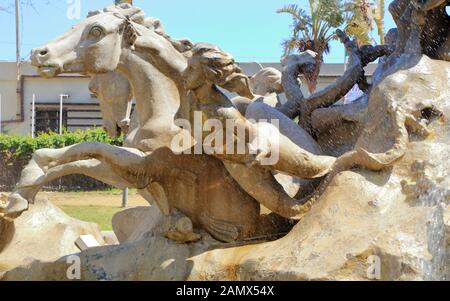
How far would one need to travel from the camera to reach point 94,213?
14672mm

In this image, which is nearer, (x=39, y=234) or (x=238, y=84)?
(x=238, y=84)

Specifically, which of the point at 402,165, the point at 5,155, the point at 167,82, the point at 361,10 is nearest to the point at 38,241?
the point at 167,82

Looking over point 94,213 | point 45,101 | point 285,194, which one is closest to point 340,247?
point 285,194

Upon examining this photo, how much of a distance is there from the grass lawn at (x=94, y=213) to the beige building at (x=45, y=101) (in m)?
10.2

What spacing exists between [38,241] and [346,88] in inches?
109

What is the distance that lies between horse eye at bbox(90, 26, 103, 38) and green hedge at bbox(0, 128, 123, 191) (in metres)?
17.2

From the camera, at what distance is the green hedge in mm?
22016

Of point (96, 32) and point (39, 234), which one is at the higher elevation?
point (96, 32)

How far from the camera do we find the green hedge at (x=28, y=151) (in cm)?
2202

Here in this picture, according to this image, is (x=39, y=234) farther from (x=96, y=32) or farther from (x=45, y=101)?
(x=45, y=101)

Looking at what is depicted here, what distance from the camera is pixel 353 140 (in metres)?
5.17

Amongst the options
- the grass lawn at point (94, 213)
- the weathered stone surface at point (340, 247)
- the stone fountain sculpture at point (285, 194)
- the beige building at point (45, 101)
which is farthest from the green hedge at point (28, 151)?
the weathered stone surface at point (340, 247)

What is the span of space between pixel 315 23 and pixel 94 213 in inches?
566

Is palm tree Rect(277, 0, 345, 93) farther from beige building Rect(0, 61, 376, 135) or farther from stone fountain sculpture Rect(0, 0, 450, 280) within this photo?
stone fountain sculpture Rect(0, 0, 450, 280)
